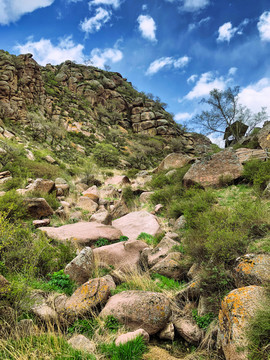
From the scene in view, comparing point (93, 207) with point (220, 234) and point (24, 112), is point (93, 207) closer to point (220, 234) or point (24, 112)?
point (220, 234)

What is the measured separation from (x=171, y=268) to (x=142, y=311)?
1495mm

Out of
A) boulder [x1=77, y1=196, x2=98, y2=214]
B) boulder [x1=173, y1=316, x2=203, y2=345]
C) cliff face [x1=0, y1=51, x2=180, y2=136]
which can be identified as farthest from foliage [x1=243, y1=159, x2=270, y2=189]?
cliff face [x1=0, y1=51, x2=180, y2=136]

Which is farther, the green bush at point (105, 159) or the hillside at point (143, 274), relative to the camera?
the green bush at point (105, 159)

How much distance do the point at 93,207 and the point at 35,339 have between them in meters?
6.83

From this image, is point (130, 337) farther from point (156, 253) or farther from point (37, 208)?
point (37, 208)

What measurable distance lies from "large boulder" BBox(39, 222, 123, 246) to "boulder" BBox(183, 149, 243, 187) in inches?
188

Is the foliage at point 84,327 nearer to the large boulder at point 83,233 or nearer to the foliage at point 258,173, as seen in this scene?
the large boulder at point 83,233

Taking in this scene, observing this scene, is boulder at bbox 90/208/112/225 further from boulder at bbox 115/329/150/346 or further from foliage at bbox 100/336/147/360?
foliage at bbox 100/336/147/360

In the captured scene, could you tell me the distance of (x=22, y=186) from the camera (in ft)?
28.9

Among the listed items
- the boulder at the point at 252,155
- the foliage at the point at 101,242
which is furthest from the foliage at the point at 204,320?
the boulder at the point at 252,155

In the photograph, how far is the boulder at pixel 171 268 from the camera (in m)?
4.10

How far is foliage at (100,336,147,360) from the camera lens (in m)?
2.18

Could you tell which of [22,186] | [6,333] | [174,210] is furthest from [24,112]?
[6,333]

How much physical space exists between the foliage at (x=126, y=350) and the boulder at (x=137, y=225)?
402cm
